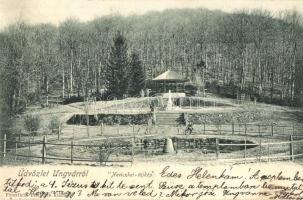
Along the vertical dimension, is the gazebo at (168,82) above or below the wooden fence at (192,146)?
above

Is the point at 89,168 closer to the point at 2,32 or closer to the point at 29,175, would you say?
the point at 29,175

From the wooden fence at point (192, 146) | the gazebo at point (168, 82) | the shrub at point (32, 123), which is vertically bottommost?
the wooden fence at point (192, 146)

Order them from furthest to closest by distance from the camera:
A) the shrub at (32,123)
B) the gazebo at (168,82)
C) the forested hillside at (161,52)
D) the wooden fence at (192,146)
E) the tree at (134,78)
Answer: the gazebo at (168,82) → the tree at (134,78) → the shrub at (32,123) → the forested hillside at (161,52) → the wooden fence at (192,146)

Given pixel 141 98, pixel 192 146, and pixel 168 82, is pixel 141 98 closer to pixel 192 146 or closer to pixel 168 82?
pixel 168 82

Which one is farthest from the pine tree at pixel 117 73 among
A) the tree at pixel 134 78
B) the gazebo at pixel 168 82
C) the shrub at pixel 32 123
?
the shrub at pixel 32 123

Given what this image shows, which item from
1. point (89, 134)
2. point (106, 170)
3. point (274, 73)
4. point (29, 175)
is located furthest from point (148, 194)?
point (274, 73)

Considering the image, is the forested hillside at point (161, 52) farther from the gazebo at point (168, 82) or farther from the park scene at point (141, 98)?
the gazebo at point (168, 82)

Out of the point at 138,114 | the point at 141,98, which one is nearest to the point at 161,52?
the point at 141,98
